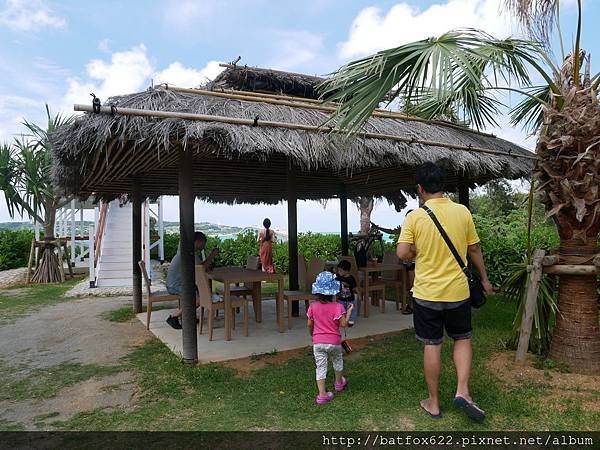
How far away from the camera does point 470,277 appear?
332 cm

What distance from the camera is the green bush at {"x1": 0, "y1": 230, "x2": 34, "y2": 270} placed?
50.4 feet

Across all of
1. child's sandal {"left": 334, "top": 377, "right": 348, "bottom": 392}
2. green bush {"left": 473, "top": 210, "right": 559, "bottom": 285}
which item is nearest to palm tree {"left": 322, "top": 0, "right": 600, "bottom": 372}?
child's sandal {"left": 334, "top": 377, "right": 348, "bottom": 392}

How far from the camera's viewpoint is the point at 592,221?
414 centimetres

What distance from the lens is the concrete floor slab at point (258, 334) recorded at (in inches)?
207

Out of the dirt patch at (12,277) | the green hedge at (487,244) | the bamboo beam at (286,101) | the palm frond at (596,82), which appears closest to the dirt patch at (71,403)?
the bamboo beam at (286,101)

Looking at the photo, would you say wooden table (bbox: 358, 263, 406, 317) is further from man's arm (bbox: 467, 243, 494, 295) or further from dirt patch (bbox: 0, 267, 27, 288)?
dirt patch (bbox: 0, 267, 27, 288)

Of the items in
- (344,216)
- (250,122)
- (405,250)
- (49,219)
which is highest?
(250,122)

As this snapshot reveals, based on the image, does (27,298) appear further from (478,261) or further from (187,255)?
(478,261)

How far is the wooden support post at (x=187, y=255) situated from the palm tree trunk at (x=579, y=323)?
143 inches

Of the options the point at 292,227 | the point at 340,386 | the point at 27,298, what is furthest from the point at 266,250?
the point at 340,386

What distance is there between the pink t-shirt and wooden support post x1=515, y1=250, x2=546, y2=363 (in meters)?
1.95

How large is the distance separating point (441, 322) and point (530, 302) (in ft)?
5.41

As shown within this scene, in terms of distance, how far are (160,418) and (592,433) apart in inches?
119

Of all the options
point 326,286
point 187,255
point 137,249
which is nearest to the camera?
point 326,286
